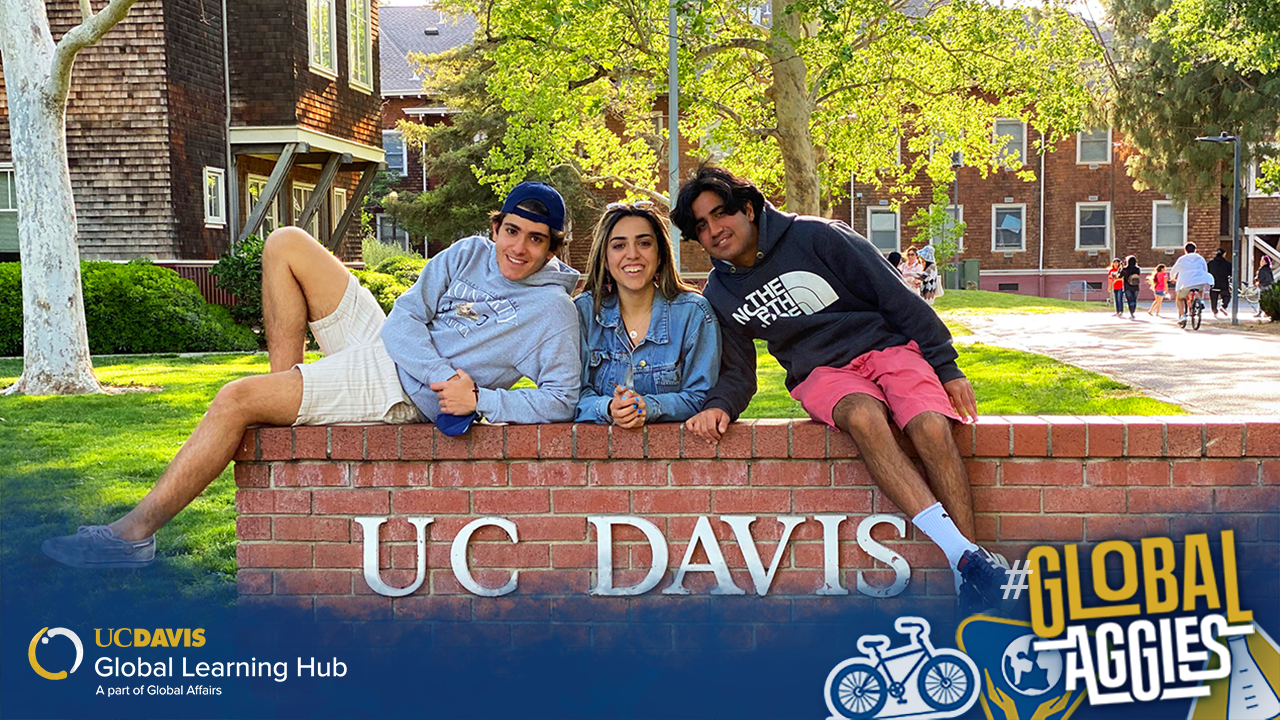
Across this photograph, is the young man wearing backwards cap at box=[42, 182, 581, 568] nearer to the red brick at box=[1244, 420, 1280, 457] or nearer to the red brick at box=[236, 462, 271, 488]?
the red brick at box=[236, 462, 271, 488]

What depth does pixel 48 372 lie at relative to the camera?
1216 cm

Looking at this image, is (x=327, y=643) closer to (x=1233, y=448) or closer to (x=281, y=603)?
(x=281, y=603)

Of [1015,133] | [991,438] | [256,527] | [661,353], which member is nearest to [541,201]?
[661,353]

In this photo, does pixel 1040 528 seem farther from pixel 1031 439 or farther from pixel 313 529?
pixel 313 529

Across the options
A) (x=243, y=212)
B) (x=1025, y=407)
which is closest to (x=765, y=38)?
(x=243, y=212)

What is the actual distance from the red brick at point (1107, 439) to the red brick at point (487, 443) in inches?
78.3

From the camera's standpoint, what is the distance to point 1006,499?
4.20 m

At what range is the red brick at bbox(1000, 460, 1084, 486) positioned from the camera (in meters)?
4.17

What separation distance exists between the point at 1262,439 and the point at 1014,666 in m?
1.14

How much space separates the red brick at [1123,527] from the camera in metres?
4.15

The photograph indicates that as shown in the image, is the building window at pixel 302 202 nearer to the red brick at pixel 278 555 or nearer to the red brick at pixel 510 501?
the red brick at pixel 278 555

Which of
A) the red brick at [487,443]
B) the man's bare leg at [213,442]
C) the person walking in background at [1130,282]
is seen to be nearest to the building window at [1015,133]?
the person walking in background at [1130,282]

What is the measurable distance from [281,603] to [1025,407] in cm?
760

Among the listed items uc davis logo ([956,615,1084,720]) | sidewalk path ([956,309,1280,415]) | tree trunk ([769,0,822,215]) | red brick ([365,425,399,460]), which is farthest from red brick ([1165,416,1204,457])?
tree trunk ([769,0,822,215])
